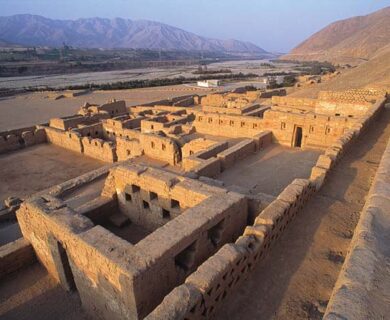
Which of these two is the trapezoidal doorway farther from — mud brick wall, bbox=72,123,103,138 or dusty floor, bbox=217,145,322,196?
mud brick wall, bbox=72,123,103,138

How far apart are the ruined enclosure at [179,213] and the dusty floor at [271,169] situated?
45mm

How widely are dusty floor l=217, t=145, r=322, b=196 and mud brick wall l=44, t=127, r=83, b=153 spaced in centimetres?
1308

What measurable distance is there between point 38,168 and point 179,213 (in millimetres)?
14501

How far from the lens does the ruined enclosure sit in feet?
16.0

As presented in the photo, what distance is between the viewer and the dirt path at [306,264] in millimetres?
4547

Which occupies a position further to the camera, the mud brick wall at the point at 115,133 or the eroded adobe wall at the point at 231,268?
the mud brick wall at the point at 115,133

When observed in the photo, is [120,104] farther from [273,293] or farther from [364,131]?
[273,293]

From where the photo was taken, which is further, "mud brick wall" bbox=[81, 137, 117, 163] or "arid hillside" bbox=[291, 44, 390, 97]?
"arid hillside" bbox=[291, 44, 390, 97]

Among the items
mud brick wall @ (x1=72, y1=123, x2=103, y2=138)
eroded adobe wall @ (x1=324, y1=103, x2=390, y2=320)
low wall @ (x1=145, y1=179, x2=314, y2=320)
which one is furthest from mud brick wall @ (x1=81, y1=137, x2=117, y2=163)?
eroded adobe wall @ (x1=324, y1=103, x2=390, y2=320)

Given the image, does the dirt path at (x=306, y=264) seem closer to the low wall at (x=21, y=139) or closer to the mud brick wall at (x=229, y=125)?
the mud brick wall at (x=229, y=125)

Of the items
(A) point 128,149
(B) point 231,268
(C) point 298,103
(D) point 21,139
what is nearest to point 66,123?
(D) point 21,139

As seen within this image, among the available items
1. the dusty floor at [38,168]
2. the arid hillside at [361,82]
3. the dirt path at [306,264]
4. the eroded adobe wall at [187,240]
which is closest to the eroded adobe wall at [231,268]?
the dirt path at [306,264]

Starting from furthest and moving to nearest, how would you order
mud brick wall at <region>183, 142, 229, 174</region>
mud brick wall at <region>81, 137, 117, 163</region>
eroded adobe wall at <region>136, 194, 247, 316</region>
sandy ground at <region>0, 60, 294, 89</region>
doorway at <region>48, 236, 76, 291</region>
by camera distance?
sandy ground at <region>0, 60, 294, 89</region>
mud brick wall at <region>81, 137, 117, 163</region>
mud brick wall at <region>183, 142, 229, 174</region>
doorway at <region>48, 236, 76, 291</region>
eroded adobe wall at <region>136, 194, 247, 316</region>

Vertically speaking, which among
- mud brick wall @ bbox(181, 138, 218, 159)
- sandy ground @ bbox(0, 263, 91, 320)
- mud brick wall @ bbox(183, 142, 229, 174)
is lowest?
sandy ground @ bbox(0, 263, 91, 320)
